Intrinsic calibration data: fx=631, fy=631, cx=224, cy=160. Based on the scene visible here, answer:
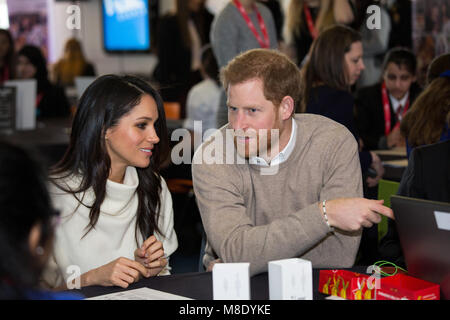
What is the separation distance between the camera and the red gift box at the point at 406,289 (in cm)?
140

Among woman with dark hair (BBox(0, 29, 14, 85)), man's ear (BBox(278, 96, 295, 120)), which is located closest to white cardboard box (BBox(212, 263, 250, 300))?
man's ear (BBox(278, 96, 295, 120))

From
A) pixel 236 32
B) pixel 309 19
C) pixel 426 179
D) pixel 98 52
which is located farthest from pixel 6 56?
pixel 98 52

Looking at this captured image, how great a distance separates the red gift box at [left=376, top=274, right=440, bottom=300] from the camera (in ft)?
4.61

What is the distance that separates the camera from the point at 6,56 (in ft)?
16.8

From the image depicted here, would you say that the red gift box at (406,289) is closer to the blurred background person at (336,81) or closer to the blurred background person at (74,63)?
the blurred background person at (336,81)

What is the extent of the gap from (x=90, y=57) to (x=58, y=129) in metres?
5.40

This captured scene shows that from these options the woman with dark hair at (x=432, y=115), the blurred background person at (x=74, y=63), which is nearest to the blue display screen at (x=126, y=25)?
the blurred background person at (x=74, y=63)

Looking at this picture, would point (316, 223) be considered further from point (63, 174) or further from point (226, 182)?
point (63, 174)

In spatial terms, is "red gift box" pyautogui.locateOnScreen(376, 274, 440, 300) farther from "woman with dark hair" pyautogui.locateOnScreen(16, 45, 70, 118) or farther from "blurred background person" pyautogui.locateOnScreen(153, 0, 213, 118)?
"woman with dark hair" pyautogui.locateOnScreen(16, 45, 70, 118)

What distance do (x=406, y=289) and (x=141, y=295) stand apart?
2.09 feet

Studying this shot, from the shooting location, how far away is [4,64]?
5.15 meters

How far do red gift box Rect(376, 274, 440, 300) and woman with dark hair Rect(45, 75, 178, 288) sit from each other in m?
0.72

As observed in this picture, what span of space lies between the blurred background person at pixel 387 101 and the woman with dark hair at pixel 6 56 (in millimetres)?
2785

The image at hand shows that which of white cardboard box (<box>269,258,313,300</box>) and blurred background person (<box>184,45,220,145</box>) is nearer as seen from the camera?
white cardboard box (<box>269,258,313,300</box>)
